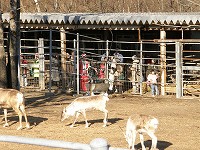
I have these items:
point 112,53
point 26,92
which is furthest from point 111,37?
point 26,92

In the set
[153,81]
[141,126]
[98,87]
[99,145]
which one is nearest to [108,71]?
[98,87]

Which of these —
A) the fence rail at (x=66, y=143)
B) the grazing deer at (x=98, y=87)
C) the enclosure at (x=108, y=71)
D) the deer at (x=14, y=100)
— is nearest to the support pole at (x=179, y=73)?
the enclosure at (x=108, y=71)

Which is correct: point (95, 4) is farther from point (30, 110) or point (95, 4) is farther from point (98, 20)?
point (30, 110)

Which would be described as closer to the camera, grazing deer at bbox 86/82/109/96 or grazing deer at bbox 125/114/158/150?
grazing deer at bbox 125/114/158/150

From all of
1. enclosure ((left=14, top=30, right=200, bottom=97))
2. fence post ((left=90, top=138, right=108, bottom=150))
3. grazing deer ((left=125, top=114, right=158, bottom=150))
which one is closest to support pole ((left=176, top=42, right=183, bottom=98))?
enclosure ((left=14, top=30, right=200, bottom=97))

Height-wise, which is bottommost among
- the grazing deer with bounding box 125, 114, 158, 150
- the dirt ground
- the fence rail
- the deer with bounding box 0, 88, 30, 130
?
the dirt ground

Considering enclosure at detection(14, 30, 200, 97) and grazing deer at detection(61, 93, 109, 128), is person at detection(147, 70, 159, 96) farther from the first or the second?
grazing deer at detection(61, 93, 109, 128)

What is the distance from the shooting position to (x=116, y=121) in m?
13.2

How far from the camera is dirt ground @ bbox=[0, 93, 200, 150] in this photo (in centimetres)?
1070

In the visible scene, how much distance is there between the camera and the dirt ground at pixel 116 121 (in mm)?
10695

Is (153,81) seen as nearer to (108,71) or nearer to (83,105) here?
(108,71)

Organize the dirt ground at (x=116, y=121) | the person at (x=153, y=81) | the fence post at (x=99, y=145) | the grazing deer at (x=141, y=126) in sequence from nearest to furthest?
the fence post at (x=99, y=145)
the grazing deer at (x=141, y=126)
the dirt ground at (x=116, y=121)
the person at (x=153, y=81)

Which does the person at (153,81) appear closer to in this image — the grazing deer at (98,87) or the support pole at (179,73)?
the support pole at (179,73)

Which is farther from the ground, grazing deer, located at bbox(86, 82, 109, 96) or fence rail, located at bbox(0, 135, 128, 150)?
fence rail, located at bbox(0, 135, 128, 150)
